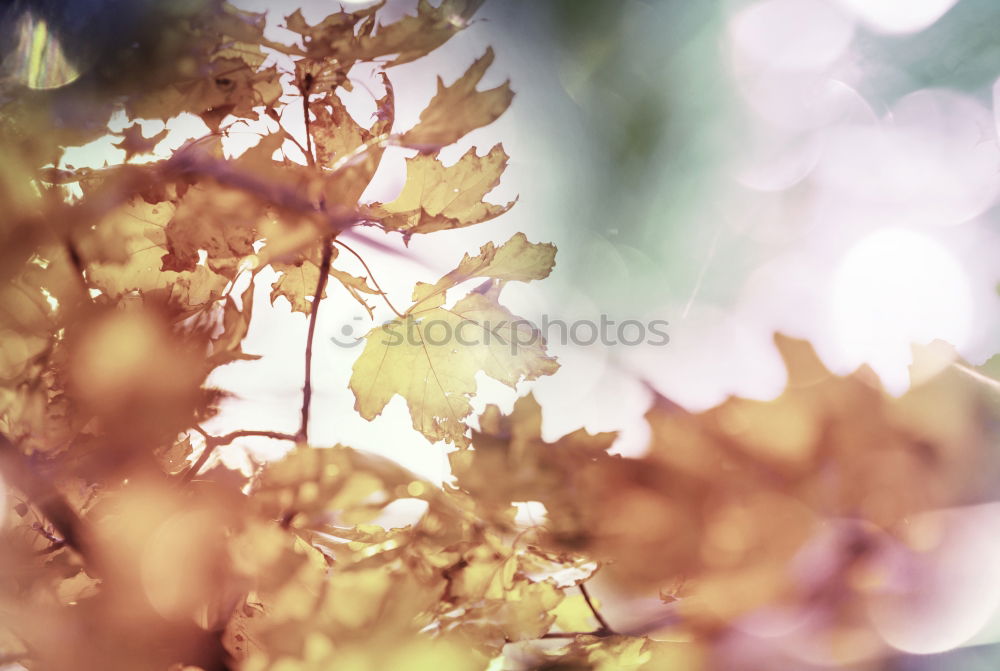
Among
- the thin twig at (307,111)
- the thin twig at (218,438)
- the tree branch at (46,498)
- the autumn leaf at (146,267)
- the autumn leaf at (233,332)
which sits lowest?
the tree branch at (46,498)

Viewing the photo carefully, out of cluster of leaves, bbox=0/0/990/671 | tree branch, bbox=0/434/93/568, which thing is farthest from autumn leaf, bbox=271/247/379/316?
tree branch, bbox=0/434/93/568

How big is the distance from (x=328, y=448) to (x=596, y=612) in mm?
131

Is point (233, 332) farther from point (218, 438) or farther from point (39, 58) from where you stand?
point (39, 58)

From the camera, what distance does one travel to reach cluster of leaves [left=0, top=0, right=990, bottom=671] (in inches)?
9.2

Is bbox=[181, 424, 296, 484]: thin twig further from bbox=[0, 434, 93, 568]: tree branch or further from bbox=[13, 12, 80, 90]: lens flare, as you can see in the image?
bbox=[13, 12, 80, 90]: lens flare

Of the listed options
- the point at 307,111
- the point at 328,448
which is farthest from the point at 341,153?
the point at 328,448

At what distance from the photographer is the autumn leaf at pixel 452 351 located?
26 centimetres

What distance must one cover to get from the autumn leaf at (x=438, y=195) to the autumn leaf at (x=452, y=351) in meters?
0.02

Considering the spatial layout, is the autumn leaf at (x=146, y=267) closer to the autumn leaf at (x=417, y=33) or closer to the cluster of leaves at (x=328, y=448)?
the cluster of leaves at (x=328, y=448)

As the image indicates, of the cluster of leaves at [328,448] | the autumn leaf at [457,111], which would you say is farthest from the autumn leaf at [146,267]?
the autumn leaf at [457,111]

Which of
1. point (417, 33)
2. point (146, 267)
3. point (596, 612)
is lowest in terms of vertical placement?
point (596, 612)

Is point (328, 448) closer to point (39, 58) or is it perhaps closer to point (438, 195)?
point (438, 195)

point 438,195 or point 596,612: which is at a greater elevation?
point 438,195

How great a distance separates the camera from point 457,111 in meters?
0.26
